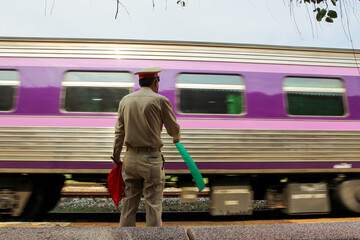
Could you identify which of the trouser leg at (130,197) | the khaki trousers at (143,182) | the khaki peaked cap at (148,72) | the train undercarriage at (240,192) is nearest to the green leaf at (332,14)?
the khaki peaked cap at (148,72)

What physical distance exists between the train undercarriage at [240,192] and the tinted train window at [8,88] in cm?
108

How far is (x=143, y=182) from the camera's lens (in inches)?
108

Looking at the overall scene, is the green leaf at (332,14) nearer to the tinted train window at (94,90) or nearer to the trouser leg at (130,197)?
the trouser leg at (130,197)

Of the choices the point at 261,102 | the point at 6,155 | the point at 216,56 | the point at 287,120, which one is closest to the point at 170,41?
the point at 216,56

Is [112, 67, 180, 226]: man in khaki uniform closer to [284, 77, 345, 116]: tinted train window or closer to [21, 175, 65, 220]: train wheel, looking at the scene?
→ [21, 175, 65, 220]: train wheel

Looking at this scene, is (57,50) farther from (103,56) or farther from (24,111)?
(24,111)

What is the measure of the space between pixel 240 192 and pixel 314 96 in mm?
2001

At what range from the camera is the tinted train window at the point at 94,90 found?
439 cm

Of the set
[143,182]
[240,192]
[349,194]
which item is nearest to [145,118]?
[143,182]

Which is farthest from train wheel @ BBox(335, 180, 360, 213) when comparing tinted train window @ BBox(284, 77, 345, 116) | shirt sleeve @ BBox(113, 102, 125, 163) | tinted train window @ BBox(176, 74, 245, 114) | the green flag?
shirt sleeve @ BBox(113, 102, 125, 163)

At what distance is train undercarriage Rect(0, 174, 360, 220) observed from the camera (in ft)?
14.4

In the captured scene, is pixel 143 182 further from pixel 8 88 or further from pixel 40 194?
pixel 8 88

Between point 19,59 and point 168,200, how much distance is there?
4.25 meters

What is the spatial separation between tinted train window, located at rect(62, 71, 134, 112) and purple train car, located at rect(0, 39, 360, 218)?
2 centimetres
